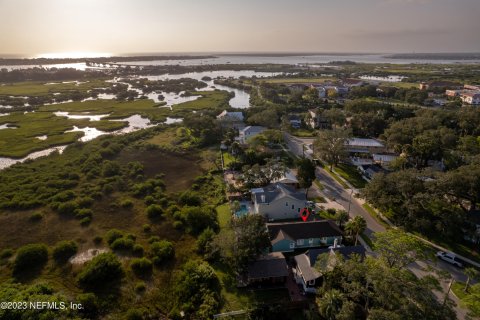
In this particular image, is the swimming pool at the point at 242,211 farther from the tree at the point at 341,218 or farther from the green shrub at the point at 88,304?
the green shrub at the point at 88,304

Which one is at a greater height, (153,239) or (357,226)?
(357,226)

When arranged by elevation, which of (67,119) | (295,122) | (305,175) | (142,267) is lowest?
(142,267)

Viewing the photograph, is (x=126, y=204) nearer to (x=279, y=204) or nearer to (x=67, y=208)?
(x=67, y=208)

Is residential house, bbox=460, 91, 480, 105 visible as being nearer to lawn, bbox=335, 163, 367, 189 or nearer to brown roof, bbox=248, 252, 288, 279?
lawn, bbox=335, 163, 367, 189

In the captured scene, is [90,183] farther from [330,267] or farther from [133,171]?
[330,267]

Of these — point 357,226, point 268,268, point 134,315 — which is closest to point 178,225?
point 134,315

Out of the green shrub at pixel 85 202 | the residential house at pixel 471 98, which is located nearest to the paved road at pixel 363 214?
the green shrub at pixel 85 202
